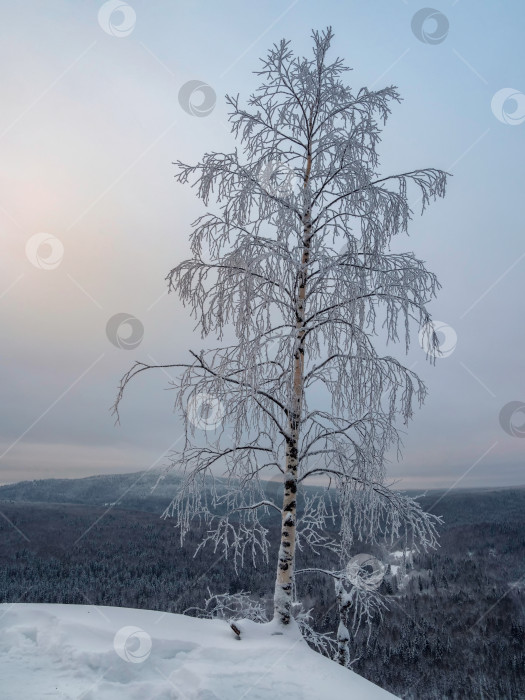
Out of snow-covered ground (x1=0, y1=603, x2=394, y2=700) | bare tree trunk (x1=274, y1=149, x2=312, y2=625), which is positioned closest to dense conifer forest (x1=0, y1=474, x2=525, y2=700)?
bare tree trunk (x1=274, y1=149, x2=312, y2=625)

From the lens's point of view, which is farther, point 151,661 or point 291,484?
point 291,484

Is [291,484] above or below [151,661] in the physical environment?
above

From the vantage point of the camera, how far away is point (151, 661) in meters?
4.41

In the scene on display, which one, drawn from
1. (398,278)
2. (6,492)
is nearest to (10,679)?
(398,278)

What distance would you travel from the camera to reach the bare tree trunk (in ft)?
19.8

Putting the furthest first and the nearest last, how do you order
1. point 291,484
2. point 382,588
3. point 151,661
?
point 382,588 < point 291,484 < point 151,661

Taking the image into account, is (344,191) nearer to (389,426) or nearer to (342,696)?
(389,426)

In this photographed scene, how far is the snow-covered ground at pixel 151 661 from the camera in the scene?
12.8ft

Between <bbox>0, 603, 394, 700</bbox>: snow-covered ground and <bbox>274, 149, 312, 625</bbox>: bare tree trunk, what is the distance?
Result: 526mm

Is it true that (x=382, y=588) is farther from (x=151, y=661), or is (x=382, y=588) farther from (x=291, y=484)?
(x=151, y=661)

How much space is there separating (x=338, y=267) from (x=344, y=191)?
154 cm

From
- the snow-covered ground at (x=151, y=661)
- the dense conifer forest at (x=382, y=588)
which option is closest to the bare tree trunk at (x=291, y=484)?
the snow-covered ground at (x=151, y=661)

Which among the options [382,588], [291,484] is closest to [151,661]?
[291,484]

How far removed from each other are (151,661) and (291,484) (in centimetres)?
273
